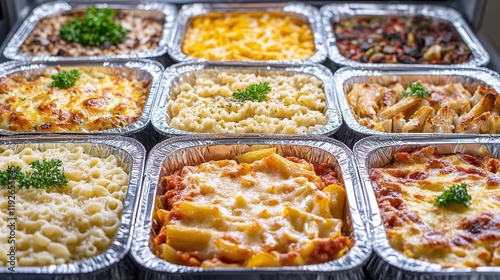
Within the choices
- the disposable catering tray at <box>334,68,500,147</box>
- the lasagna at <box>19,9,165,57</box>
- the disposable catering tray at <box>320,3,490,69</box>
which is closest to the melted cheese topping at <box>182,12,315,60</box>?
the disposable catering tray at <box>320,3,490,69</box>

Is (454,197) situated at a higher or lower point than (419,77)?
higher

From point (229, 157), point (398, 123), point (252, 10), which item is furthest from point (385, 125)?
point (252, 10)

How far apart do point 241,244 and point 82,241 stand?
86 cm

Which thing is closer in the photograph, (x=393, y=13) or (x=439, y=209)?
(x=439, y=209)

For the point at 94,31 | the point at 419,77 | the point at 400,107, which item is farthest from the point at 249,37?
the point at 400,107

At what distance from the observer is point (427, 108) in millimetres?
4070

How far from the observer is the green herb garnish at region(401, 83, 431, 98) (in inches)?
167

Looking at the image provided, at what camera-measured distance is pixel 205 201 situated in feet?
10.7

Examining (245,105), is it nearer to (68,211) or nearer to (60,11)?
(68,211)

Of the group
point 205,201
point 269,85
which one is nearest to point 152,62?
point 269,85

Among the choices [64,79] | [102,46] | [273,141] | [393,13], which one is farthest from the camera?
[393,13]

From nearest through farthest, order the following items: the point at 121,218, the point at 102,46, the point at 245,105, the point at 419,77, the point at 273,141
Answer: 1. the point at 121,218
2. the point at 273,141
3. the point at 245,105
4. the point at 419,77
5. the point at 102,46

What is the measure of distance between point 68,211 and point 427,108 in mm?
2578

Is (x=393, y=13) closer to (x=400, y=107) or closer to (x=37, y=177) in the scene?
(x=400, y=107)
